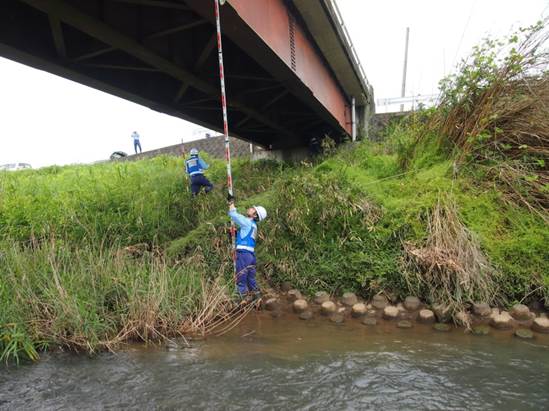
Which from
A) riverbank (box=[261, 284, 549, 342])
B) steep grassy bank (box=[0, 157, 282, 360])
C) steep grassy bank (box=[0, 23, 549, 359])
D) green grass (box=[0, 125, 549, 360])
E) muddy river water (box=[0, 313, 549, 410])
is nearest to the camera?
muddy river water (box=[0, 313, 549, 410])

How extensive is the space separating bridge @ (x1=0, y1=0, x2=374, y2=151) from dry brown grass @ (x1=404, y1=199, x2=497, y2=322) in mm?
3817

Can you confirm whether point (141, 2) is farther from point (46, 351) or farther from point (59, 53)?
point (46, 351)

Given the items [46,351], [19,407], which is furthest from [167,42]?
[19,407]

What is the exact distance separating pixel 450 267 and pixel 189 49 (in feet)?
18.5

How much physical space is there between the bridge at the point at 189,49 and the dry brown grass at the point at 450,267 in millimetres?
3817

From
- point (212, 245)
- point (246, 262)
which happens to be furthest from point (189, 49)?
point (246, 262)

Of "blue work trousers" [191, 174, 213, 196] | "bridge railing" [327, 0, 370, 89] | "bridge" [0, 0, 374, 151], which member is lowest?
"blue work trousers" [191, 174, 213, 196]

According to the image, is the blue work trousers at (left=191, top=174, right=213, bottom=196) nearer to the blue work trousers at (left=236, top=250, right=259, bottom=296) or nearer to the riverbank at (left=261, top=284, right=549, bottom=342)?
the blue work trousers at (left=236, top=250, right=259, bottom=296)

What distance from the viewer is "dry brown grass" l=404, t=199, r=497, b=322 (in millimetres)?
6320

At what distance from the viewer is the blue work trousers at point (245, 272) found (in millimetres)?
7035

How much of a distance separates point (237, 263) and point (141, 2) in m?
4.00

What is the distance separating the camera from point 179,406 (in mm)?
4078

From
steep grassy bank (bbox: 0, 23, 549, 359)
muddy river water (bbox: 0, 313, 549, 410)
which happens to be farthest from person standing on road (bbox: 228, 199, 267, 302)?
muddy river water (bbox: 0, 313, 549, 410)

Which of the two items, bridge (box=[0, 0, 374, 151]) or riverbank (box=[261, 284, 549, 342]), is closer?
bridge (box=[0, 0, 374, 151])
